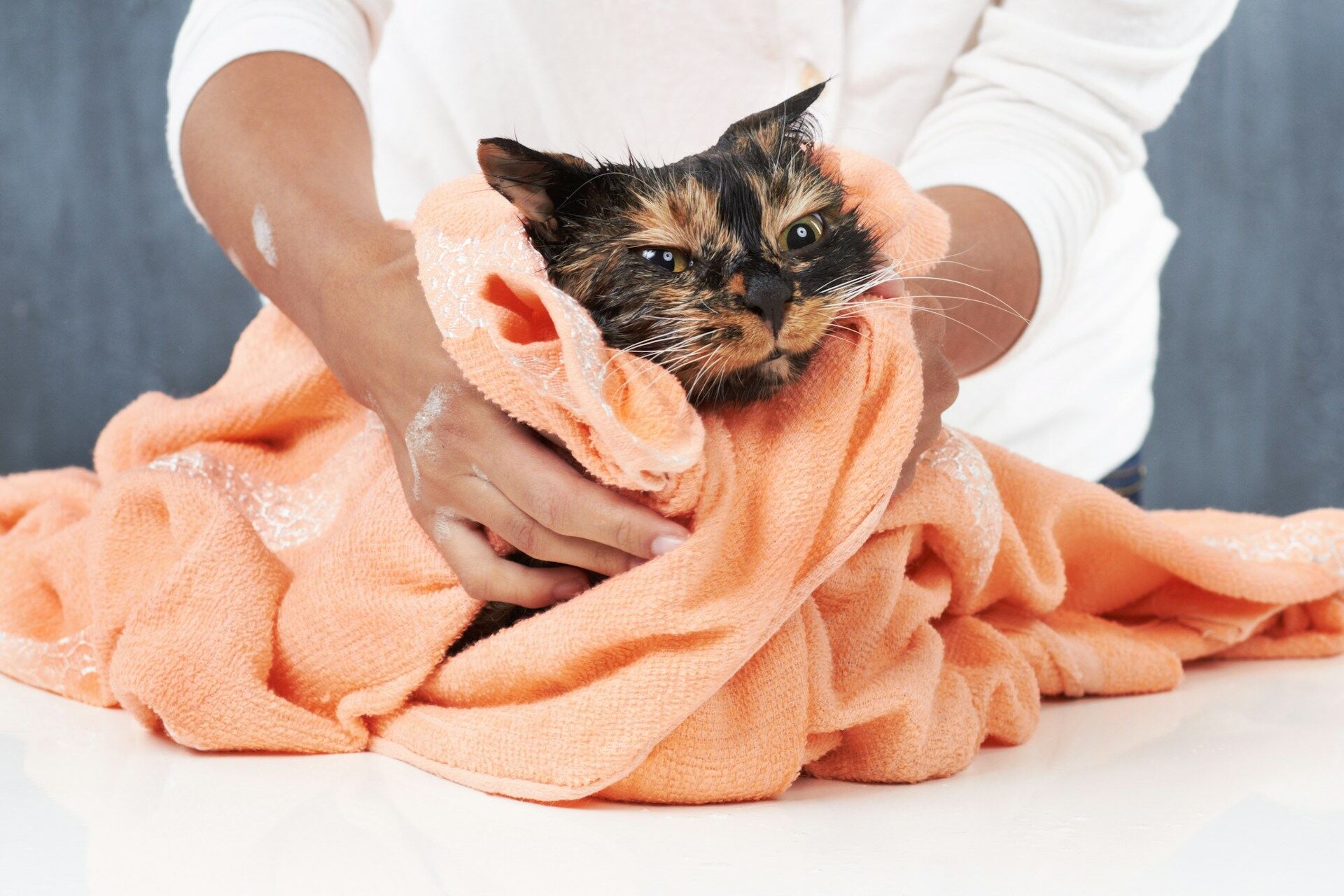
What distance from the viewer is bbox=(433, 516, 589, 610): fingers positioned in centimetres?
77

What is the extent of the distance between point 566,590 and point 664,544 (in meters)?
0.11

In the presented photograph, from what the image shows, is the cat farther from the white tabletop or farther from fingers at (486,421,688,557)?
the white tabletop

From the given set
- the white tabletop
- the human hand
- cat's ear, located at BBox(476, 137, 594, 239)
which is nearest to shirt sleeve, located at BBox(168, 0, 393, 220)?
the human hand

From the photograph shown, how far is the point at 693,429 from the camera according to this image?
2.20 feet

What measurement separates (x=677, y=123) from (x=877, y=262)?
2.19ft

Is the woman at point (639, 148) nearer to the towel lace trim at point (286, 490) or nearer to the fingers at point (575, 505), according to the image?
the fingers at point (575, 505)

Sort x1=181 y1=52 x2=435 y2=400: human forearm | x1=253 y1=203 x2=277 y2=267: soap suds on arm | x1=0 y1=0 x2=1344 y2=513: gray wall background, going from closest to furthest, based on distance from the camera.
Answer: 1. x1=181 y1=52 x2=435 y2=400: human forearm
2. x1=253 y1=203 x2=277 y2=267: soap suds on arm
3. x1=0 y1=0 x2=1344 y2=513: gray wall background

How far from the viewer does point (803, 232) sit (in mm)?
761

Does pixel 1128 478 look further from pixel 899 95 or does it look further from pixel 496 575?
pixel 496 575

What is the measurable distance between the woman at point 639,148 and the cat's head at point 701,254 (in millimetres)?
103

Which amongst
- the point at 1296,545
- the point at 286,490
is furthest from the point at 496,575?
the point at 1296,545

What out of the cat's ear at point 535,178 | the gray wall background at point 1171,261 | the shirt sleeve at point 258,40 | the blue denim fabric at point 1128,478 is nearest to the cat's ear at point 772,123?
the cat's ear at point 535,178

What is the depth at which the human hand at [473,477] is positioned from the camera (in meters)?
0.72

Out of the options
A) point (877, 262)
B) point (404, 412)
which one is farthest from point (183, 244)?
point (877, 262)
